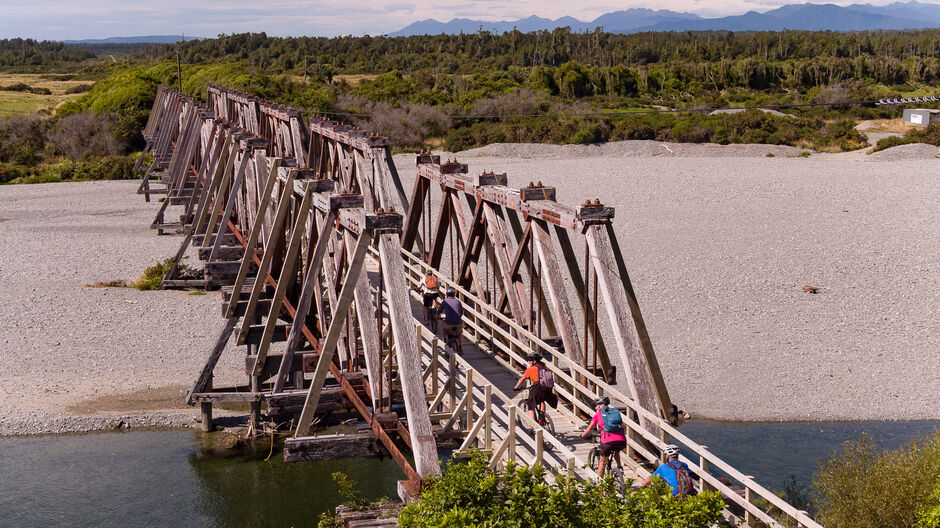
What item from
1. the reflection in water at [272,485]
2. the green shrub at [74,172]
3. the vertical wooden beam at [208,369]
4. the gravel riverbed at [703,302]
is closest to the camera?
the reflection in water at [272,485]

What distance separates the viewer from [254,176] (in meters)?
21.1

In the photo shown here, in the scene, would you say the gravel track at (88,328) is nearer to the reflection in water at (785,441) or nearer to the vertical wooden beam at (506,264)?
the vertical wooden beam at (506,264)

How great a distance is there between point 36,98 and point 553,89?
46949 millimetres

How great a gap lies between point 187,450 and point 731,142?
4434 centimetres

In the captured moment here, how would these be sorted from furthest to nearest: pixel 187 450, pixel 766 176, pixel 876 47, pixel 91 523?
pixel 876 47 → pixel 766 176 → pixel 187 450 → pixel 91 523

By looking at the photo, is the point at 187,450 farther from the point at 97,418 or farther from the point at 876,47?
the point at 876,47

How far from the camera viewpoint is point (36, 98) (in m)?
90.3

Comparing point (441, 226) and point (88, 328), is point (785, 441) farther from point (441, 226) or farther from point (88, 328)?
point (88, 328)

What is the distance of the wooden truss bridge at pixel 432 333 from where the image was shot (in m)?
9.70

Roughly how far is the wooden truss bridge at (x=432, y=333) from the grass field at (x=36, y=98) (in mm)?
57072

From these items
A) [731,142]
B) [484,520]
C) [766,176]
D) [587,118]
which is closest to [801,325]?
[484,520]

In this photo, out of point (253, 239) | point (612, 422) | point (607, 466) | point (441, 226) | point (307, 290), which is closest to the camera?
point (612, 422)

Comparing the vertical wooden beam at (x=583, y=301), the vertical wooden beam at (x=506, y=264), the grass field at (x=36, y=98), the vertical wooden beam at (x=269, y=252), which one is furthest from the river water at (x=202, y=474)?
the grass field at (x=36, y=98)

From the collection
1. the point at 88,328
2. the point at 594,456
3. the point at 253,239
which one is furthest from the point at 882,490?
the point at 88,328
